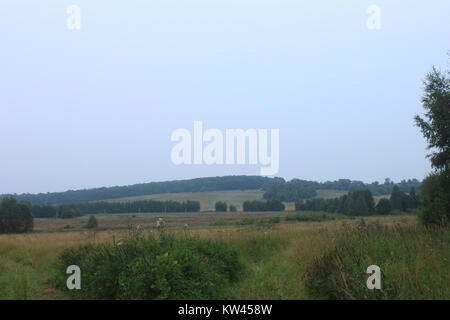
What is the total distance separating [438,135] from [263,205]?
62298mm

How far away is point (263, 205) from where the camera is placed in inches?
3137

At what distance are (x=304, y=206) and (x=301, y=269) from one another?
70.1 metres

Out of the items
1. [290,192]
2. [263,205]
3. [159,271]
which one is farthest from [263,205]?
[159,271]

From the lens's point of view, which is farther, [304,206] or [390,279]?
[304,206]

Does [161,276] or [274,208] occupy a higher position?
[161,276]

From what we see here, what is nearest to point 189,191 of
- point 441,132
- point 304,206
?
point 304,206

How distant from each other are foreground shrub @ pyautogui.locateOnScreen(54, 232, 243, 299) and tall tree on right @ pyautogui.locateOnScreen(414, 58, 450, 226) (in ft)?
49.6

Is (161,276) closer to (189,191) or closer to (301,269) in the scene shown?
(301,269)

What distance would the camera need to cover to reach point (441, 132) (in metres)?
18.2

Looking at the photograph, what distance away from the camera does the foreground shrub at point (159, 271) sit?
5617mm

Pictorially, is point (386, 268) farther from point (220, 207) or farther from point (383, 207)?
point (220, 207)

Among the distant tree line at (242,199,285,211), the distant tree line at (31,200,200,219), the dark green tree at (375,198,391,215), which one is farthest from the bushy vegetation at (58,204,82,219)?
the dark green tree at (375,198,391,215)

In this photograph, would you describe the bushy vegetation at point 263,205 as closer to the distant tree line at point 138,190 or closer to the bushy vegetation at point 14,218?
the distant tree line at point 138,190
